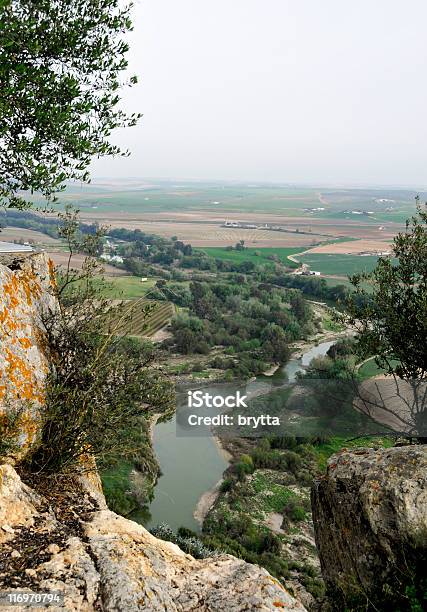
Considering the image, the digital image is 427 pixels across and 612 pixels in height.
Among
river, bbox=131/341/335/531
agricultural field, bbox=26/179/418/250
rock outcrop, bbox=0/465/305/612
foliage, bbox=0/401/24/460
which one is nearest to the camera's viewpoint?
rock outcrop, bbox=0/465/305/612

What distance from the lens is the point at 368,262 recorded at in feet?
240

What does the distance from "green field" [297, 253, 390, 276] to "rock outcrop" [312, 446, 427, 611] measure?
62.5m

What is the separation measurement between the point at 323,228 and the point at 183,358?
90234mm

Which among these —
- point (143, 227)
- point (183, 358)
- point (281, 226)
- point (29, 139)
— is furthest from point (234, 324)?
point (281, 226)

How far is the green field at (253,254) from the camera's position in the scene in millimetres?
86688

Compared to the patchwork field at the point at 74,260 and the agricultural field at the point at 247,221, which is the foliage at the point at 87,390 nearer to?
the patchwork field at the point at 74,260

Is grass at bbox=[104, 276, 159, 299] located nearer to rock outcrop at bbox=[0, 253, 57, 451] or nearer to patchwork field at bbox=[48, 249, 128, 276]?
patchwork field at bbox=[48, 249, 128, 276]

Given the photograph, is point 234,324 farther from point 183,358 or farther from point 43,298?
point 43,298

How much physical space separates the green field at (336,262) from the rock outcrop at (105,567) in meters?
64.7

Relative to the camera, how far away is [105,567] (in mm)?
3346

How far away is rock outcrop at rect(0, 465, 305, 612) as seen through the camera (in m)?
3.12

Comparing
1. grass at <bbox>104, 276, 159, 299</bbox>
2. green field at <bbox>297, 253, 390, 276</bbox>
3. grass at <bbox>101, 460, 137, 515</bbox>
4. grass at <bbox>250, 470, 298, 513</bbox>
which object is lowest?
grass at <bbox>250, 470, 298, 513</bbox>

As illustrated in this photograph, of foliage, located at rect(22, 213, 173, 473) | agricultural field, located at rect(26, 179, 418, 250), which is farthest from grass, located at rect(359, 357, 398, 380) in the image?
agricultural field, located at rect(26, 179, 418, 250)

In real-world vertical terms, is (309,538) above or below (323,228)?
below
